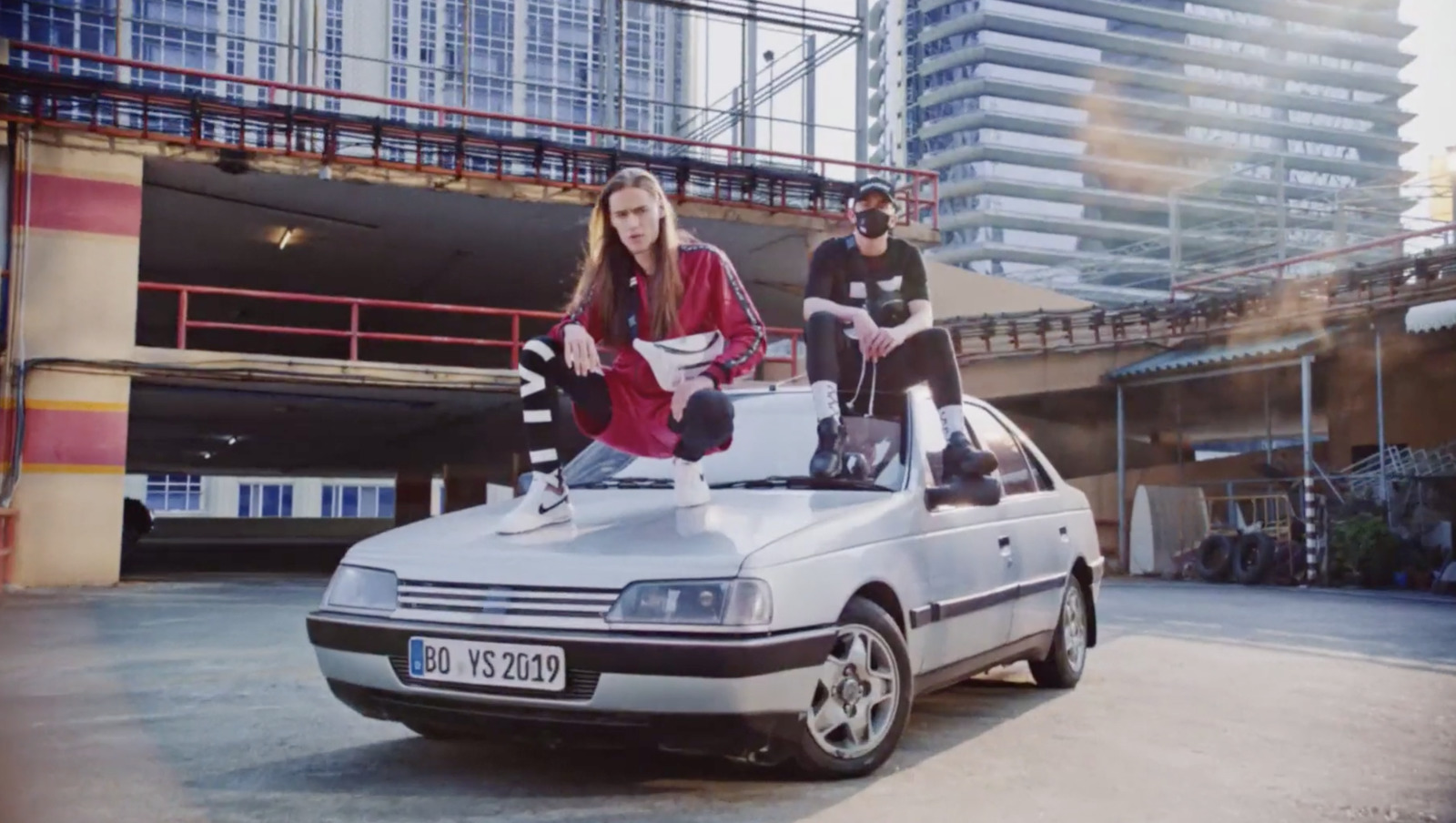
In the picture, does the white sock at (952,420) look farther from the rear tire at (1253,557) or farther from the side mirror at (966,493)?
the rear tire at (1253,557)

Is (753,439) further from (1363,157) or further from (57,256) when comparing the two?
(1363,157)

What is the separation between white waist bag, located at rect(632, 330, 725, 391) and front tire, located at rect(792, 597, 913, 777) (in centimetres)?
101

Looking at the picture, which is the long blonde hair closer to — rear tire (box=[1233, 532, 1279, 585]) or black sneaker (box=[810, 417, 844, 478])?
black sneaker (box=[810, 417, 844, 478])

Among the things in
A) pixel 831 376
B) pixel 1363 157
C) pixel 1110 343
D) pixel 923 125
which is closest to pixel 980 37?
pixel 923 125

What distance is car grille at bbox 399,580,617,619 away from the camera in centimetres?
337

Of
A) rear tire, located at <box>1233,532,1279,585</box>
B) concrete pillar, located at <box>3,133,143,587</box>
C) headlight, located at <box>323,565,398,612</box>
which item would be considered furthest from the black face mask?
rear tire, located at <box>1233,532,1279,585</box>

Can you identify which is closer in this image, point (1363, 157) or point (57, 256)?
point (57, 256)

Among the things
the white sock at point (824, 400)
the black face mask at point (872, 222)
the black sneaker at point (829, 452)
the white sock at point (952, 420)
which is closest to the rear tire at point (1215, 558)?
the black face mask at point (872, 222)

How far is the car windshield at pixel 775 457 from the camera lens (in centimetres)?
436

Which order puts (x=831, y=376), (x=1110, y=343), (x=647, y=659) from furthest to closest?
(x=1110, y=343)
(x=831, y=376)
(x=647, y=659)

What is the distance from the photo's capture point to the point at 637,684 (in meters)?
3.28

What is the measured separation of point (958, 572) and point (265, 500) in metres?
54.5

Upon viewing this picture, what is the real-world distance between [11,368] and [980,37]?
3631 inches

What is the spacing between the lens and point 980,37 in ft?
315
